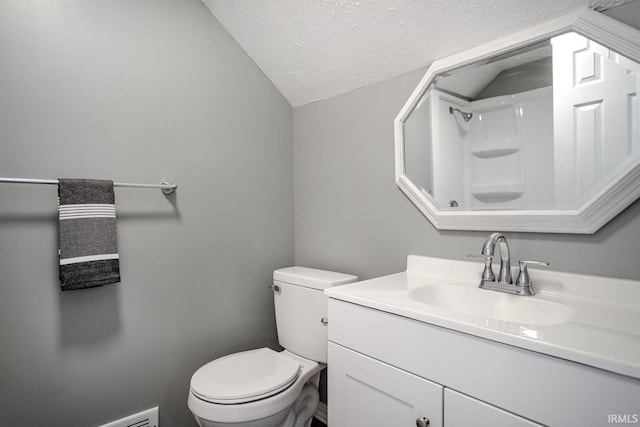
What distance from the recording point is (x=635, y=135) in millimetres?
878

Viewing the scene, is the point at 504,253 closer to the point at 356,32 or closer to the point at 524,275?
the point at 524,275

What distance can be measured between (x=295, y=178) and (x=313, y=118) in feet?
1.18

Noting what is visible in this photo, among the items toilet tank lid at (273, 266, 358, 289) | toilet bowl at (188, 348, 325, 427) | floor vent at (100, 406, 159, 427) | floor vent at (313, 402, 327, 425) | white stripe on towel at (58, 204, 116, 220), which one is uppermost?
white stripe on towel at (58, 204, 116, 220)

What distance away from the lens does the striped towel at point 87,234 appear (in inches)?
43.2

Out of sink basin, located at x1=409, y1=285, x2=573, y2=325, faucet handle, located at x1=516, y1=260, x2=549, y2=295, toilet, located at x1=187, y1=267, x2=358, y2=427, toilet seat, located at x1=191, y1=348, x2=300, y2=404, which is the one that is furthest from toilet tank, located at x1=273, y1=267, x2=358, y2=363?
faucet handle, located at x1=516, y1=260, x2=549, y2=295

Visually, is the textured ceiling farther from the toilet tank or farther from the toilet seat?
the toilet seat

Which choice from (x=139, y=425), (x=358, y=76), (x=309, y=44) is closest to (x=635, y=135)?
(x=358, y=76)

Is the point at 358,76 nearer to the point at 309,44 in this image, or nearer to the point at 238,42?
the point at 309,44

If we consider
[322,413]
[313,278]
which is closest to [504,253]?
[313,278]

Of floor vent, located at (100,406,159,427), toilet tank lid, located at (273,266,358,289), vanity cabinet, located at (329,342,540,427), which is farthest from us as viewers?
toilet tank lid, located at (273,266,358,289)

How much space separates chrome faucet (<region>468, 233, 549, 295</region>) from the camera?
999 mm

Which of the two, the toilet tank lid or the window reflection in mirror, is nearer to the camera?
the window reflection in mirror

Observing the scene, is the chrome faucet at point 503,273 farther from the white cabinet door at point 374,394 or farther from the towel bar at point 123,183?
the towel bar at point 123,183

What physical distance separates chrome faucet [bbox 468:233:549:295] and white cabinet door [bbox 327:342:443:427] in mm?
421
